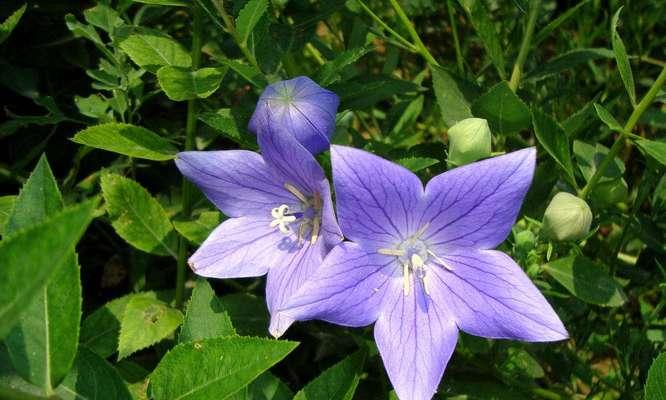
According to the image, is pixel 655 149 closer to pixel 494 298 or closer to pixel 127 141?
pixel 494 298

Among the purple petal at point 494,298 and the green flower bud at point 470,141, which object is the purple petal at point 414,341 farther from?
the green flower bud at point 470,141

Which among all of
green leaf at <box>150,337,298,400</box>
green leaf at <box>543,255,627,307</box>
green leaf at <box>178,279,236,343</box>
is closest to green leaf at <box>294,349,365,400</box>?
green leaf at <box>178,279,236,343</box>

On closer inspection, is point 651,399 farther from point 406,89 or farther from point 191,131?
point 191,131

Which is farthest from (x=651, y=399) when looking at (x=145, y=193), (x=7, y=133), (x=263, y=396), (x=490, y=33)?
(x=7, y=133)

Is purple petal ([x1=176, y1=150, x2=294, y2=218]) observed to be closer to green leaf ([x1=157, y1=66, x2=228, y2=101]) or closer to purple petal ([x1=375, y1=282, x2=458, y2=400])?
green leaf ([x1=157, y1=66, x2=228, y2=101])

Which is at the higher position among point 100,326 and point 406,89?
point 406,89

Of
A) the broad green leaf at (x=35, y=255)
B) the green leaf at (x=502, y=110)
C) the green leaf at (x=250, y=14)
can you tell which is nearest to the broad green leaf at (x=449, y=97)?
the green leaf at (x=502, y=110)
